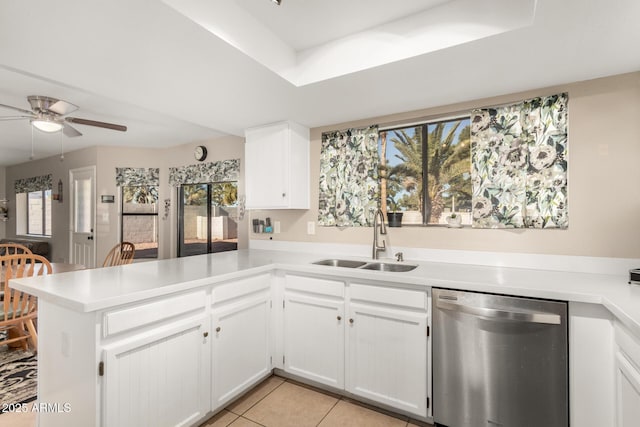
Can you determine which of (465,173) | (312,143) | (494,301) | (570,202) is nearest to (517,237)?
(570,202)

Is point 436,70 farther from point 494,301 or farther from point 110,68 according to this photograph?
point 110,68

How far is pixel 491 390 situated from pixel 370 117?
2.15 metres

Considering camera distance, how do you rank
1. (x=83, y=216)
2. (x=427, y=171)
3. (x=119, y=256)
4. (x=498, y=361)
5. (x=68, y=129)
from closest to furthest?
1. (x=498, y=361)
2. (x=427, y=171)
3. (x=68, y=129)
4. (x=119, y=256)
5. (x=83, y=216)

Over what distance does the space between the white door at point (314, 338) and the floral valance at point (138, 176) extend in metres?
3.49

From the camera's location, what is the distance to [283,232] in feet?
10.5

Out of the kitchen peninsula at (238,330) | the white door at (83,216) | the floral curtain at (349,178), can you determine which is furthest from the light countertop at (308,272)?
the white door at (83,216)

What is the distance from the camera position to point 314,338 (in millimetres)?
2197

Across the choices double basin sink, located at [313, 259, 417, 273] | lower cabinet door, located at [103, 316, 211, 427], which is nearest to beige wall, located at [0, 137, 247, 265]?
double basin sink, located at [313, 259, 417, 273]

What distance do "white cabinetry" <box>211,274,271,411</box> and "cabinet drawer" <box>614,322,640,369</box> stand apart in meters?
1.92

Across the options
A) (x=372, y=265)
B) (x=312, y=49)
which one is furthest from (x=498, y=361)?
(x=312, y=49)

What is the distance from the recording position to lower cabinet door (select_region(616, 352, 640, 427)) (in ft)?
3.75

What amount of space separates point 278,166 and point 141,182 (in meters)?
3.00

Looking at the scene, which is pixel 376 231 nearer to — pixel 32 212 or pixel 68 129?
pixel 68 129

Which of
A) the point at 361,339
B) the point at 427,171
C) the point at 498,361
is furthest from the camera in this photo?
the point at 427,171
